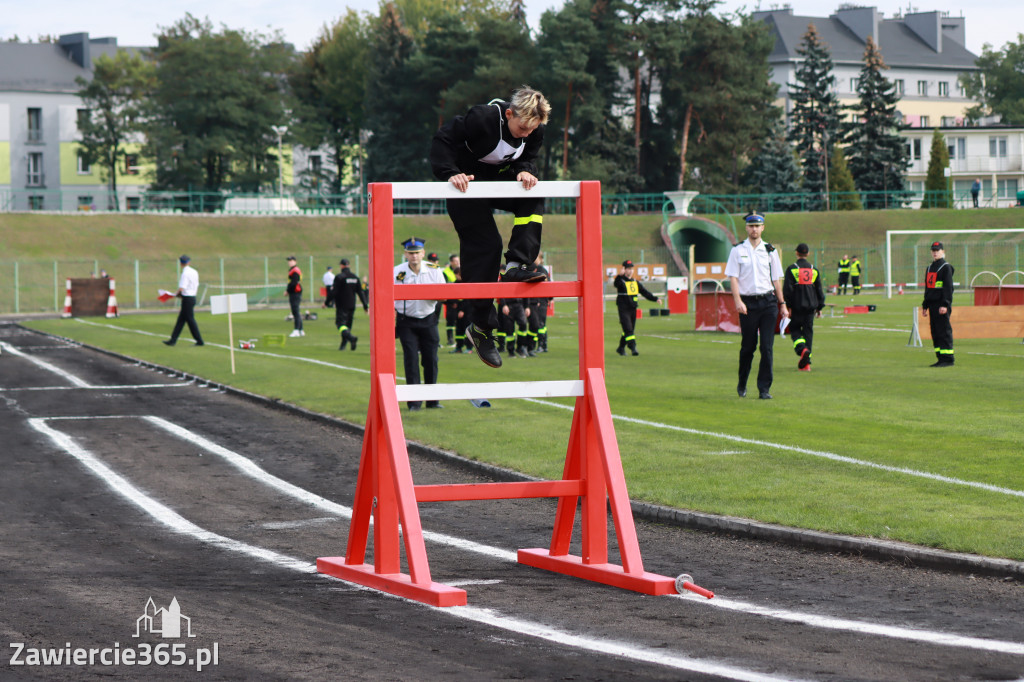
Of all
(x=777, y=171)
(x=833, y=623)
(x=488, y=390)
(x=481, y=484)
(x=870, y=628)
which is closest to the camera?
(x=870, y=628)

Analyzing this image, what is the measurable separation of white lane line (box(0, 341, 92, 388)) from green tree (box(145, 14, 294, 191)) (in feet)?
164

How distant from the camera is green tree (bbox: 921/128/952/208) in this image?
76625 millimetres

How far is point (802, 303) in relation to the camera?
68.8 ft

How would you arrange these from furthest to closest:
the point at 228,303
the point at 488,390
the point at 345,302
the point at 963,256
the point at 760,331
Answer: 1. the point at 963,256
2. the point at 345,302
3. the point at 228,303
4. the point at 760,331
5. the point at 488,390

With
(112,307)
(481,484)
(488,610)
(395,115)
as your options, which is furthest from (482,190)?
(395,115)

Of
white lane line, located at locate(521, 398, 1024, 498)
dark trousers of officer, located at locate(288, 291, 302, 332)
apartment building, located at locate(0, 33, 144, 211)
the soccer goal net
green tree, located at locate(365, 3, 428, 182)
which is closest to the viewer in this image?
white lane line, located at locate(521, 398, 1024, 498)

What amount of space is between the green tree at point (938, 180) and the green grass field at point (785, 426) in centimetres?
5216

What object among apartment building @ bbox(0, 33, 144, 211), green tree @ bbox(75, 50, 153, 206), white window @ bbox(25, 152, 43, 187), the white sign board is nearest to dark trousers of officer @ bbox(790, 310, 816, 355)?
the white sign board

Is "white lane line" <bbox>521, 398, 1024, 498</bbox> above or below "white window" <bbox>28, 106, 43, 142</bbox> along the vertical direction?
below

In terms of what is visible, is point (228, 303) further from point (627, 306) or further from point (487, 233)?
point (487, 233)

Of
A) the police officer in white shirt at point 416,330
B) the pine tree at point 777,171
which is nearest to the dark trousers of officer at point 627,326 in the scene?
the police officer in white shirt at point 416,330

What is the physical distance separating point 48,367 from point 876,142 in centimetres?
6980

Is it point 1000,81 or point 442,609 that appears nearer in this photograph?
point 442,609

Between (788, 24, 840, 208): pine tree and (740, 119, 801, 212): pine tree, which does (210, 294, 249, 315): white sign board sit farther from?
(788, 24, 840, 208): pine tree
